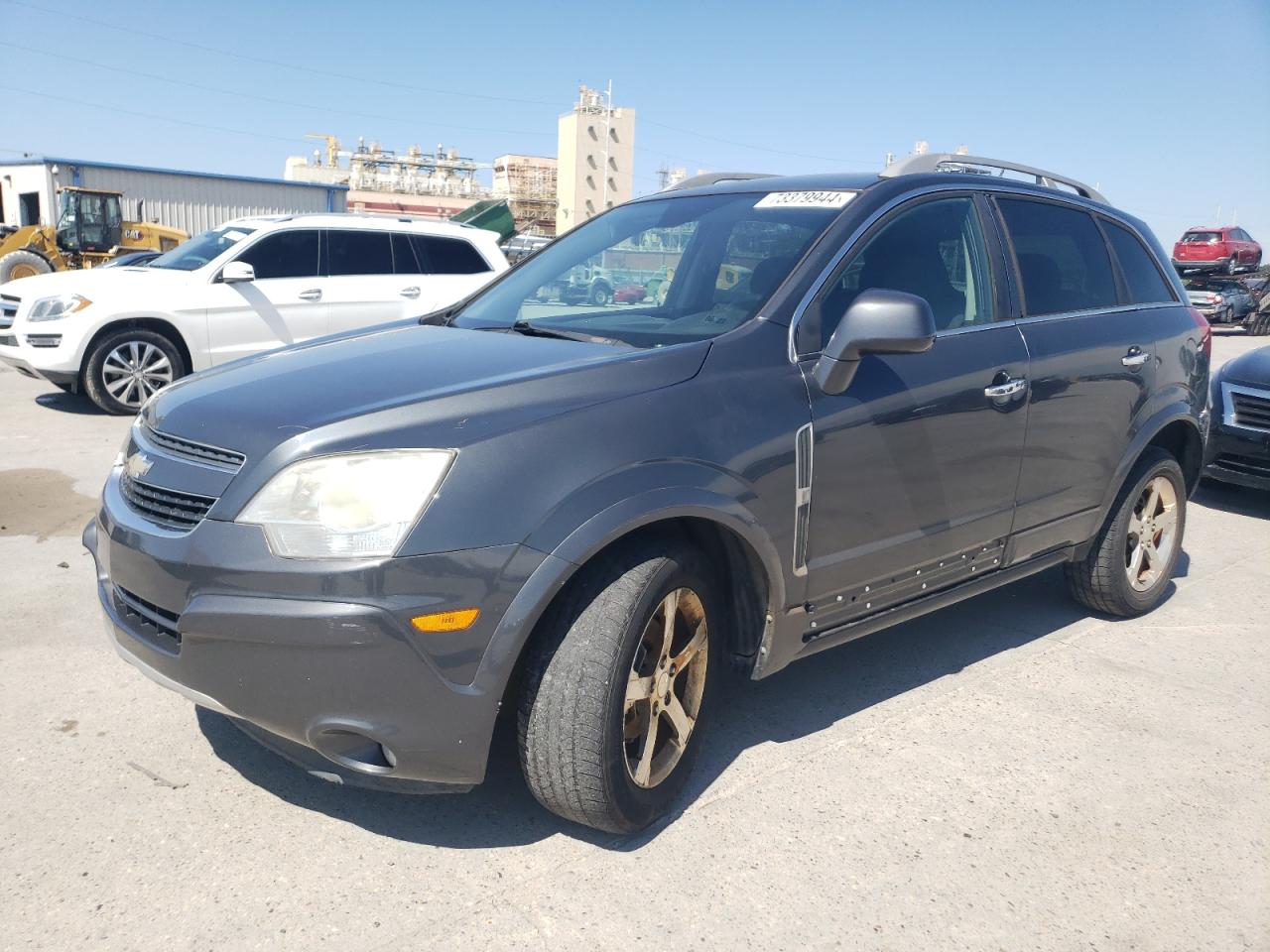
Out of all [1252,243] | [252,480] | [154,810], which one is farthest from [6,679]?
[1252,243]

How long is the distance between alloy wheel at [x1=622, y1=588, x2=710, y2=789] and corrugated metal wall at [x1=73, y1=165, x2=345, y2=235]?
35441 millimetres

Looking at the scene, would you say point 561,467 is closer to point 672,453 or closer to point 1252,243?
point 672,453

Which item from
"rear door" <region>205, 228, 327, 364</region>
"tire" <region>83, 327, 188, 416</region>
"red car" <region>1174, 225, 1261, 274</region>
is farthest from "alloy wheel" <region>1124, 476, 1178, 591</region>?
"red car" <region>1174, 225, 1261, 274</region>

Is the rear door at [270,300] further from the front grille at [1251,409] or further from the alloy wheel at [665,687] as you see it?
the front grille at [1251,409]

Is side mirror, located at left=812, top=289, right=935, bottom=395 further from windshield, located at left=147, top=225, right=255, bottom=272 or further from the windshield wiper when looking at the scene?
windshield, located at left=147, top=225, right=255, bottom=272

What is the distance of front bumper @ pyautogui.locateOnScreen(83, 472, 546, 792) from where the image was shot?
7.39ft

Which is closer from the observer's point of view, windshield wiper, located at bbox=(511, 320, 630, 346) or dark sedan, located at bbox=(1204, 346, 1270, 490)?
windshield wiper, located at bbox=(511, 320, 630, 346)

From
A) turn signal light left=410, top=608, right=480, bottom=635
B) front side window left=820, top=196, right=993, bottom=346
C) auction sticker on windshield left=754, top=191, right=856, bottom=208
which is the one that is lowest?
turn signal light left=410, top=608, right=480, bottom=635

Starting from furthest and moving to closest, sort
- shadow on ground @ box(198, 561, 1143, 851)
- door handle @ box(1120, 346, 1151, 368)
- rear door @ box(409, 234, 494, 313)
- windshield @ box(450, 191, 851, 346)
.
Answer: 1. rear door @ box(409, 234, 494, 313)
2. door handle @ box(1120, 346, 1151, 368)
3. windshield @ box(450, 191, 851, 346)
4. shadow on ground @ box(198, 561, 1143, 851)

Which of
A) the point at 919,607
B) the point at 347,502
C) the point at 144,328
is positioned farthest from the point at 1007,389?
the point at 144,328

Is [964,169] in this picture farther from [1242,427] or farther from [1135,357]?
[1242,427]

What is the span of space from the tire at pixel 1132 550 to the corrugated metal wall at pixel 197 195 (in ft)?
113

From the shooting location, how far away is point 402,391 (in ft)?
8.45

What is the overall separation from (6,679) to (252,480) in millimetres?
1914
